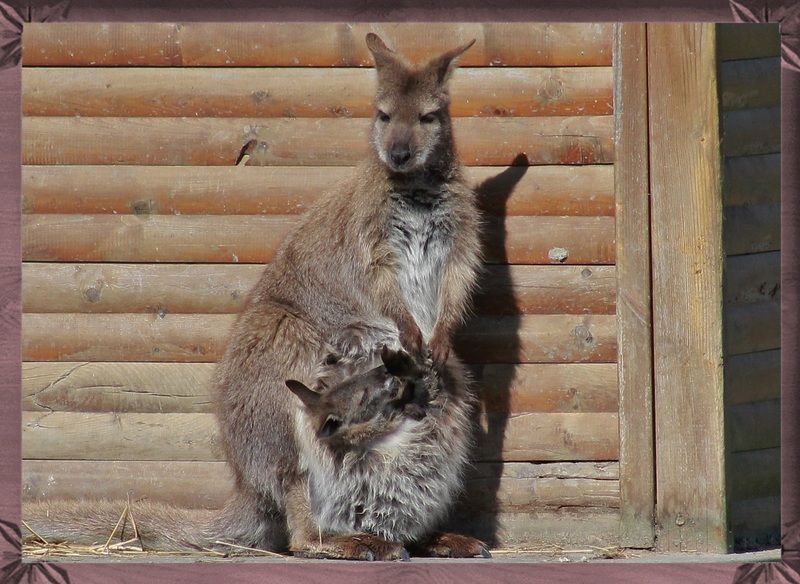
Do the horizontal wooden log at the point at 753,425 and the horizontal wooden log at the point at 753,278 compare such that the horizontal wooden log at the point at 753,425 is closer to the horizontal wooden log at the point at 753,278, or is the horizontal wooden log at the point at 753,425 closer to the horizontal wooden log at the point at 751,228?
the horizontal wooden log at the point at 753,278

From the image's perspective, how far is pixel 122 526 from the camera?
5.31 metres

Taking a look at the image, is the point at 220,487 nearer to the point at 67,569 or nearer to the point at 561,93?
the point at 67,569

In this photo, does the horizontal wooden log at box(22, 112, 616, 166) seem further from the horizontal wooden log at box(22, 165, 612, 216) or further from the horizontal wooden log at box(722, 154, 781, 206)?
the horizontal wooden log at box(722, 154, 781, 206)

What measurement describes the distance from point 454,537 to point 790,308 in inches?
78.7

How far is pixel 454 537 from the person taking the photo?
532 centimetres

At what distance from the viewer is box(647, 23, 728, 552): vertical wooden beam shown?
543 cm

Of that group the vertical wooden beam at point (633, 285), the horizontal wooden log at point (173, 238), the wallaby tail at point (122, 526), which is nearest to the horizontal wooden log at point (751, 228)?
the vertical wooden beam at point (633, 285)

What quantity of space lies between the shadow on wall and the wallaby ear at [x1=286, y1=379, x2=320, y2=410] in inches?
40.6

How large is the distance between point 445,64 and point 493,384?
5.38 feet


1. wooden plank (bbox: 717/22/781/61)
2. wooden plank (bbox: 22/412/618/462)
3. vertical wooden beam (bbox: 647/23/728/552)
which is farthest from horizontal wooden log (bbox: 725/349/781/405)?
wooden plank (bbox: 717/22/781/61)

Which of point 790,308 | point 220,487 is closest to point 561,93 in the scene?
point 790,308

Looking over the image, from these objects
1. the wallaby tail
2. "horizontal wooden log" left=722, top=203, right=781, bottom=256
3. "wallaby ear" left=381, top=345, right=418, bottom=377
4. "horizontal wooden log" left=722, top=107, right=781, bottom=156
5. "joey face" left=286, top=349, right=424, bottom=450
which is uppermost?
"horizontal wooden log" left=722, top=107, right=781, bottom=156

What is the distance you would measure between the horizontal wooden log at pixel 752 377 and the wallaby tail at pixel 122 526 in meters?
2.65

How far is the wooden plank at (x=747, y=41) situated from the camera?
5.59 meters
